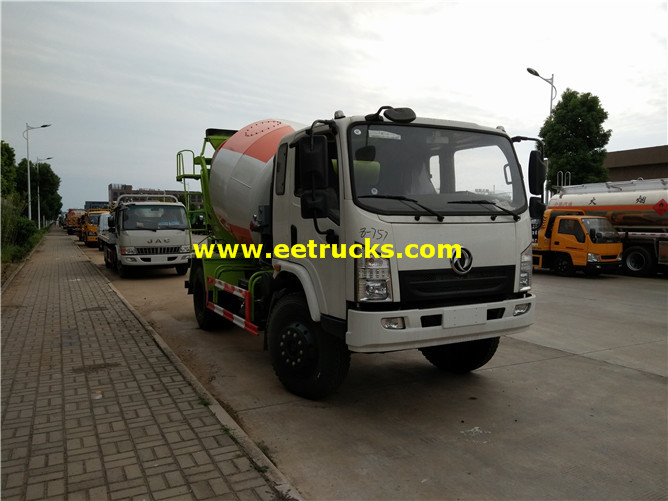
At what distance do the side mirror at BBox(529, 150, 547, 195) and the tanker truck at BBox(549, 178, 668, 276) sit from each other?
43.9 ft

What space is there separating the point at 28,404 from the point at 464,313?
3.95 metres

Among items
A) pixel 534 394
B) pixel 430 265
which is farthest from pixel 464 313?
pixel 534 394

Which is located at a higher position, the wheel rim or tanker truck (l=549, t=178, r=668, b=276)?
tanker truck (l=549, t=178, r=668, b=276)

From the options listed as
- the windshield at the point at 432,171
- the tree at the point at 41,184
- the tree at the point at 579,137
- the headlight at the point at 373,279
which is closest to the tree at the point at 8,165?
the tree at the point at 41,184

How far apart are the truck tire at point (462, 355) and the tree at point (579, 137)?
22.5m

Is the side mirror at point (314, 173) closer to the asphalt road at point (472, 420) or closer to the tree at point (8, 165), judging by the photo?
the asphalt road at point (472, 420)

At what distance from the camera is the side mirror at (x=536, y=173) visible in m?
4.83

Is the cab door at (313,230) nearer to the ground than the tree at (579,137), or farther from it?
nearer to the ground

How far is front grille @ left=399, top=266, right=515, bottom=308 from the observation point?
402cm

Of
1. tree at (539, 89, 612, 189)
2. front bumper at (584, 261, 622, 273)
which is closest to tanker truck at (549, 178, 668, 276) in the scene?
front bumper at (584, 261, 622, 273)

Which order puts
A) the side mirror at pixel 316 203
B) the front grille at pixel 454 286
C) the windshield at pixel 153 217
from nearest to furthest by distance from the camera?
the front grille at pixel 454 286 < the side mirror at pixel 316 203 < the windshield at pixel 153 217

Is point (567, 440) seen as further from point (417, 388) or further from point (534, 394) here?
point (417, 388)

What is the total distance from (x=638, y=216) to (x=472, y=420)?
48.6ft

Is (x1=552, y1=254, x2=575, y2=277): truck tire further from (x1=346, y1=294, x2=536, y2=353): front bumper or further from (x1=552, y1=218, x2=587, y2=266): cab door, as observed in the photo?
(x1=346, y1=294, x2=536, y2=353): front bumper
